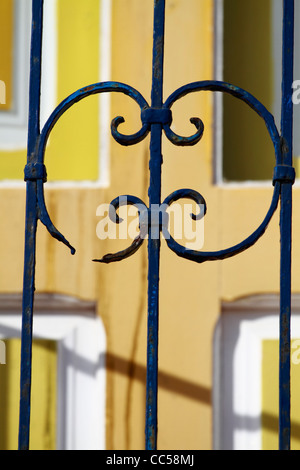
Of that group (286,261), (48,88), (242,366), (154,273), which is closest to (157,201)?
(154,273)

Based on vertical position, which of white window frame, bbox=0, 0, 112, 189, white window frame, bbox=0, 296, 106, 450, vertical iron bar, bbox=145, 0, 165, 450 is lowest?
white window frame, bbox=0, 296, 106, 450

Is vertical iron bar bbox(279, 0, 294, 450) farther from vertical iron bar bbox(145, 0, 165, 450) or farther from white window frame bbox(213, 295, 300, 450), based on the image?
white window frame bbox(213, 295, 300, 450)

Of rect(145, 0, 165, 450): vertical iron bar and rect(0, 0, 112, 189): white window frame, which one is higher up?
rect(0, 0, 112, 189): white window frame

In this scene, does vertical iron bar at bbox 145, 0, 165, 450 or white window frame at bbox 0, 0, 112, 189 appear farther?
white window frame at bbox 0, 0, 112, 189

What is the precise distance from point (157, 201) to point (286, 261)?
0.23 m

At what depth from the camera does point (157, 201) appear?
2.99 feet

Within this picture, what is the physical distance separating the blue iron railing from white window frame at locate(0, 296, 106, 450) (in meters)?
0.79

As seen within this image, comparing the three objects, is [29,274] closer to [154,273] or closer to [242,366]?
[154,273]

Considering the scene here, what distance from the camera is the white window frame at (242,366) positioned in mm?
1688

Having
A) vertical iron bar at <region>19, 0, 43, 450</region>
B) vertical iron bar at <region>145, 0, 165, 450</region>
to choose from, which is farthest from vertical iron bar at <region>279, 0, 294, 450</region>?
vertical iron bar at <region>19, 0, 43, 450</region>

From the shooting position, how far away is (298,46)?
1.85 metres

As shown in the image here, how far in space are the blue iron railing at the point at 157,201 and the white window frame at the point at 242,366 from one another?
0.79 metres

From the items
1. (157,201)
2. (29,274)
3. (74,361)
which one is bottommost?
(74,361)

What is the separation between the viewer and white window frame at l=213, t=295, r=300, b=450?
5.54 ft
